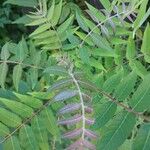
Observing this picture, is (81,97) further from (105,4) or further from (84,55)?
(105,4)

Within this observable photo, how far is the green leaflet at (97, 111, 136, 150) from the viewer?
113cm

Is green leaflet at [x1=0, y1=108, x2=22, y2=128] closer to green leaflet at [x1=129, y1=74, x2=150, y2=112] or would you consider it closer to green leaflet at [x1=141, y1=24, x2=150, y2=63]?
green leaflet at [x1=129, y1=74, x2=150, y2=112]

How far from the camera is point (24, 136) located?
53.9 inches

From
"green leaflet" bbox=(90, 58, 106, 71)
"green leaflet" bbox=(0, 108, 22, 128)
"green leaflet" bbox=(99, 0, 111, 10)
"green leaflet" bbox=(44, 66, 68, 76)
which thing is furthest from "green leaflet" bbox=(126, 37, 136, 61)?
"green leaflet" bbox=(0, 108, 22, 128)

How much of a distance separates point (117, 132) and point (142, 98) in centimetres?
11

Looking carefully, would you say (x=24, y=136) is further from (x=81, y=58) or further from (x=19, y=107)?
(x=81, y=58)

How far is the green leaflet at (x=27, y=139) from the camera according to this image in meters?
1.35

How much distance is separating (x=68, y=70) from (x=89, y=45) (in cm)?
37

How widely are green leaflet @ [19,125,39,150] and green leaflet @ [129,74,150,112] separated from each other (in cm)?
34

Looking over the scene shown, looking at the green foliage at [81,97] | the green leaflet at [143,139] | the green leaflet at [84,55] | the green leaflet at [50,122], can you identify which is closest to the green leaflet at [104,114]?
the green foliage at [81,97]

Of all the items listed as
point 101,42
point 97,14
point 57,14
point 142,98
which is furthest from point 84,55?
point 142,98

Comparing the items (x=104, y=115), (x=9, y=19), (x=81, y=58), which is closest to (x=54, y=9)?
(x=81, y=58)

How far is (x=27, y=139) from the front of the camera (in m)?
1.36

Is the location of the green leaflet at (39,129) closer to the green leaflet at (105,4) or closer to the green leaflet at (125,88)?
the green leaflet at (125,88)
